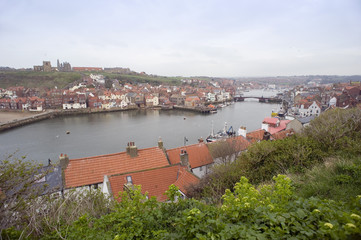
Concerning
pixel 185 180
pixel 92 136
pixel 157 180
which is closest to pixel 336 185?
pixel 185 180

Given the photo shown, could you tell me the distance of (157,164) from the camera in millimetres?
11172

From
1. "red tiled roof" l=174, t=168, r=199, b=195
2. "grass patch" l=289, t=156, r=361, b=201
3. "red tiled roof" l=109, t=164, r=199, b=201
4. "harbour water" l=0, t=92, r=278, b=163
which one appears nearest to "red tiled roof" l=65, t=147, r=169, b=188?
"red tiled roof" l=109, t=164, r=199, b=201

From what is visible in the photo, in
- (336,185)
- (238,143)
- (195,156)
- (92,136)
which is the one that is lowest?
(92,136)

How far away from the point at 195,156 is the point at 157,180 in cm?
394

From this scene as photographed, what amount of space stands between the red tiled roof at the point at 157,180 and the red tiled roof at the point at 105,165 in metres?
1.44

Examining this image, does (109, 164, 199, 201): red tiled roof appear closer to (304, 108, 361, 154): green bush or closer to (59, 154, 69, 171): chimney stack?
(59, 154, 69, 171): chimney stack

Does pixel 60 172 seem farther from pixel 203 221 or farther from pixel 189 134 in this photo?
pixel 189 134

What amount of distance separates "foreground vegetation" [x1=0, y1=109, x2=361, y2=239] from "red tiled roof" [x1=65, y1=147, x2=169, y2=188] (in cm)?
449

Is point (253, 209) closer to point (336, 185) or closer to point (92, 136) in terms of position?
point (336, 185)

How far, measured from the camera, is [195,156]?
12.7 m

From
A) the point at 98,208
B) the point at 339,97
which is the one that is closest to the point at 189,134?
the point at 98,208

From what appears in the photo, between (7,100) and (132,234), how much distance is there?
67382 millimetres

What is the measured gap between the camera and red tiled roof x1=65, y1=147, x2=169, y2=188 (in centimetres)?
1008

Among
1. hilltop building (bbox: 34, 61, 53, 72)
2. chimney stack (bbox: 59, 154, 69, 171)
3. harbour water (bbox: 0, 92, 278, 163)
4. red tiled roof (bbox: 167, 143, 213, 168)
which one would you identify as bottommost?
harbour water (bbox: 0, 92, 278, 163)
